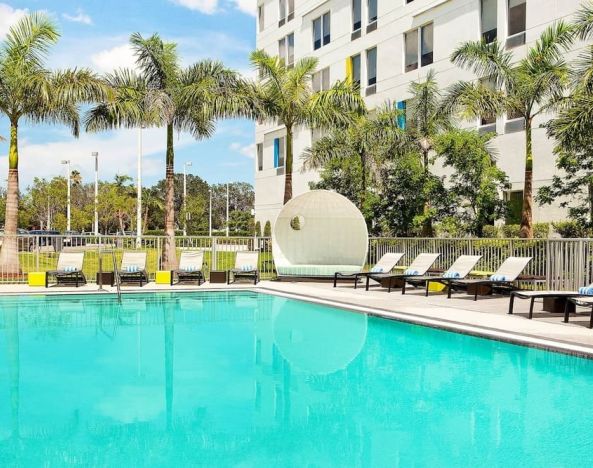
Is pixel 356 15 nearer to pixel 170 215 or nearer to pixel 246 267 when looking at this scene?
pixel 170 215

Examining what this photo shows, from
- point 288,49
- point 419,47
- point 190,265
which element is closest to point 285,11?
point 288,49

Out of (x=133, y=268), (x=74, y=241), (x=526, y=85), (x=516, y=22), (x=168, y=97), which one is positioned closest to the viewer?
(x=526, y=85)

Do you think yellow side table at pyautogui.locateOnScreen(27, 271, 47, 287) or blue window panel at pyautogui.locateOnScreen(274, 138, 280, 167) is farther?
blue window panel at pyautogui.locateOnScreen(274, 138, 280, 167)

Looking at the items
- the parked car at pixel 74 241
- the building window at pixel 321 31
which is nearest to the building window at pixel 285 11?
the building window at pixel 321 31

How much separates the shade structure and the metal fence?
0.84m

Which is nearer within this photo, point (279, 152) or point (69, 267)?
point (69, 267)

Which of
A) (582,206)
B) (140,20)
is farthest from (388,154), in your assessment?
(140,20)

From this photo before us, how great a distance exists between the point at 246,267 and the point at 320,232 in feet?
14.1

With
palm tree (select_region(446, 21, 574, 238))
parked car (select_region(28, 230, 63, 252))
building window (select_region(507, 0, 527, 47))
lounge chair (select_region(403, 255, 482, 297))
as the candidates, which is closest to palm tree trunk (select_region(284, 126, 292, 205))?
palm tree (select_region(446, 21, 574, 238))

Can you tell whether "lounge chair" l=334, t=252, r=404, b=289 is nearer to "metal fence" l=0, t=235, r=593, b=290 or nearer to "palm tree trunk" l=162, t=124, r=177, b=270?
"metal fence" l=0, t=235, r=593, b=290

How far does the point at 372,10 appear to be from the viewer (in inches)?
1378

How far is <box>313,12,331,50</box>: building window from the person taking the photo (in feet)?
129

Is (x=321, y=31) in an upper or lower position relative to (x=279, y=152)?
upper

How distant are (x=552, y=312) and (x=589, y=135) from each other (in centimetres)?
541
